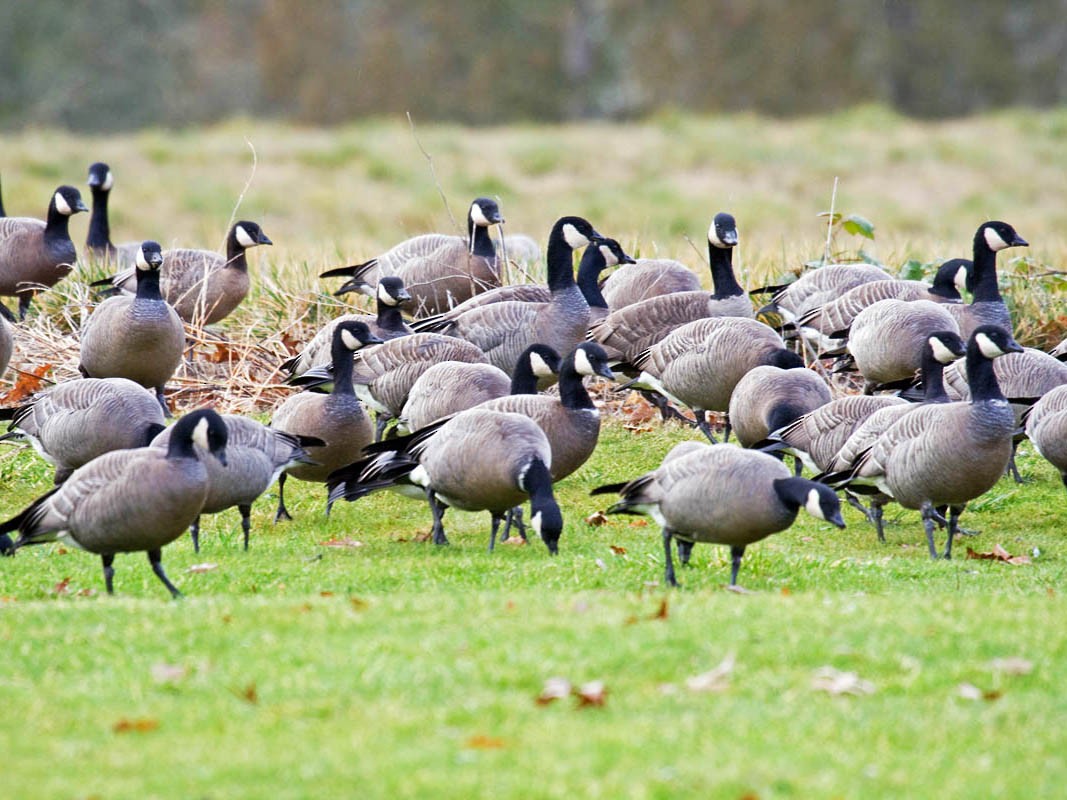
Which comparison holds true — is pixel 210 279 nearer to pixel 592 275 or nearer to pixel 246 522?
pixel 592 275

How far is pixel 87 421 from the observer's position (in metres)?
10.8

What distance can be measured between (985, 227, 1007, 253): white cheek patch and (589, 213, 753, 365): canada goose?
2.39 m

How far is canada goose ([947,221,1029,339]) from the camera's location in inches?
537

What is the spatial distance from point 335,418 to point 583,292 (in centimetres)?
440

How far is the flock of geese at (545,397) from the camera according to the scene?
866cm

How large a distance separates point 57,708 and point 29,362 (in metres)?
9.98

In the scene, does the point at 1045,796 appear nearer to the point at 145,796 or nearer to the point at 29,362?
the point at 145,796

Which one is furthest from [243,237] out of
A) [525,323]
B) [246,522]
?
[246,522]

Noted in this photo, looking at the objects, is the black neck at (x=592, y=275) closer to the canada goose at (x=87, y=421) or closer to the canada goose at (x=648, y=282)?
the canada goose at (x=648, y=282)

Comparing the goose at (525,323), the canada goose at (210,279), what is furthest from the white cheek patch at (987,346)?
the canada goose at (210,279)

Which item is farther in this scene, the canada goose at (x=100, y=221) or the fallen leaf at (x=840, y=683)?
the canada goose at (x=100, y=221)

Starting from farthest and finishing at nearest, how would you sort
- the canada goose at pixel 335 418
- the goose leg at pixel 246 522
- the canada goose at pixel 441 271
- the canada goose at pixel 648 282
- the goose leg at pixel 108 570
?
the canada goose at pixel 441 271 < the canada goose at pixel 648 282 < the canada goose at pixel 335 418 < the goose leg at pixel 246 522 < the goose leg at pixel 108 570

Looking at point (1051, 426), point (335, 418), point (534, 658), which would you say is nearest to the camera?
point (534, 658)

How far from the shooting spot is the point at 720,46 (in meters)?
55.8
